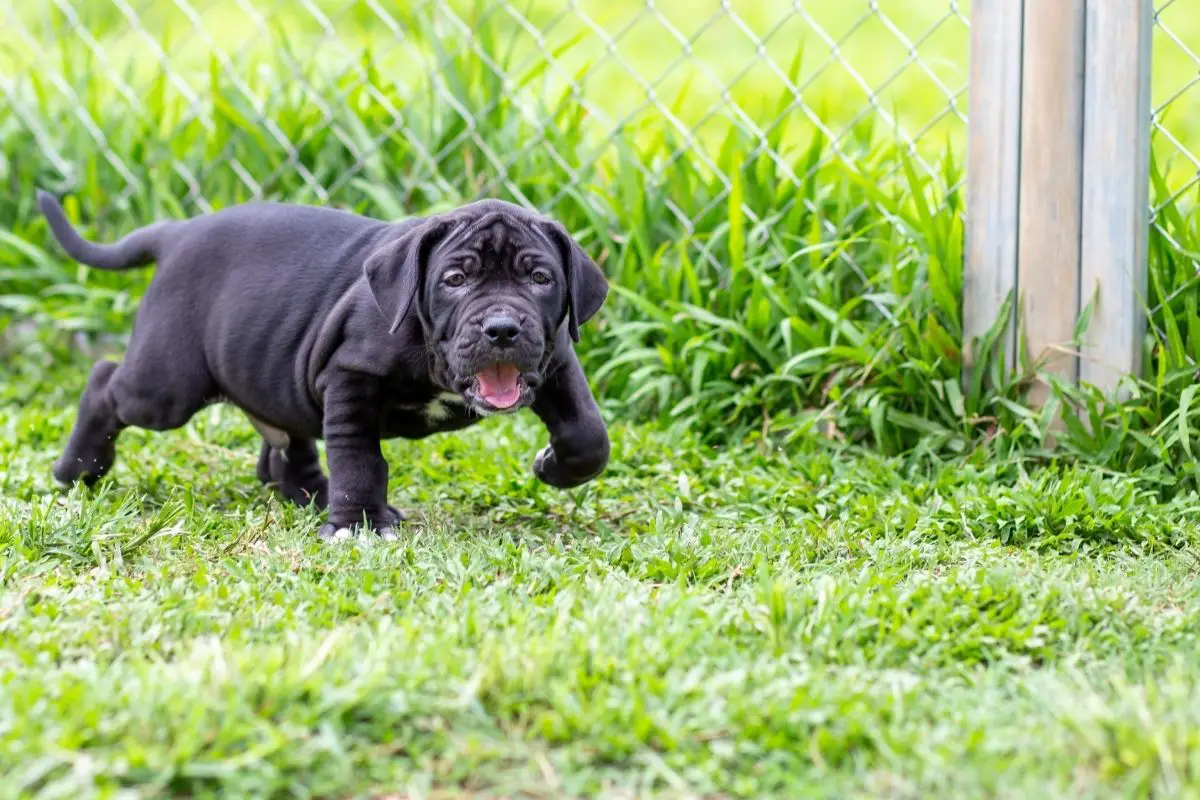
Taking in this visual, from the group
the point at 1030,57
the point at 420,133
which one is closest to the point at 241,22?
the point at 420,133

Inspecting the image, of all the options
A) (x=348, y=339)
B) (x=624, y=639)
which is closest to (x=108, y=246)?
(x=348, y=339)

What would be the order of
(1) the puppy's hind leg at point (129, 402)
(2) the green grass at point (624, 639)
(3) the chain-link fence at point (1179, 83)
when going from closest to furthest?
(2) the green grass at point (624, 639) < (1) the puppy's hind leg at point (129, 402) < (3) the chain-link fence at point (1179, 83)

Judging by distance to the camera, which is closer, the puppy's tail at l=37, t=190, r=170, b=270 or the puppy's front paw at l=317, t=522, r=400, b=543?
the puppy's front paw at l=317, t=522, r=400, b=543

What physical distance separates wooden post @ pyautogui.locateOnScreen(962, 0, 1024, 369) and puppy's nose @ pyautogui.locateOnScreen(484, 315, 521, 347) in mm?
1630

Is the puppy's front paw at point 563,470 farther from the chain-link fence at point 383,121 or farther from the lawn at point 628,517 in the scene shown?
the chain-link fence at point 383,121

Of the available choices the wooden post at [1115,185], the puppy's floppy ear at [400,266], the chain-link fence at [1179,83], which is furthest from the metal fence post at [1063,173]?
the puppy's floppy ear at [400,266]

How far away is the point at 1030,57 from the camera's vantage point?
4.37m

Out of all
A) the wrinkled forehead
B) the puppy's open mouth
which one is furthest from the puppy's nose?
the wrinkled forehead

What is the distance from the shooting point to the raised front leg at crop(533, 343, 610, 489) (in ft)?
13.4

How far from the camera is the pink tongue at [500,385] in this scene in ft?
12.5

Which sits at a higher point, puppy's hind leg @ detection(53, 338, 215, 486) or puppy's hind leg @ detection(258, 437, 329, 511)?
puppy's hind leg @ detection(53, 338, 215, 486)

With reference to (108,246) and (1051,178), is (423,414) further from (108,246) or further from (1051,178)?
(1051,178)

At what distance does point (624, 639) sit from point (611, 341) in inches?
101

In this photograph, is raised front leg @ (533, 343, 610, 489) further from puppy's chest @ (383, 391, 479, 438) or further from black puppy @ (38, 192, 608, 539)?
puppy's chest @ (383, 391, 479, 438)
